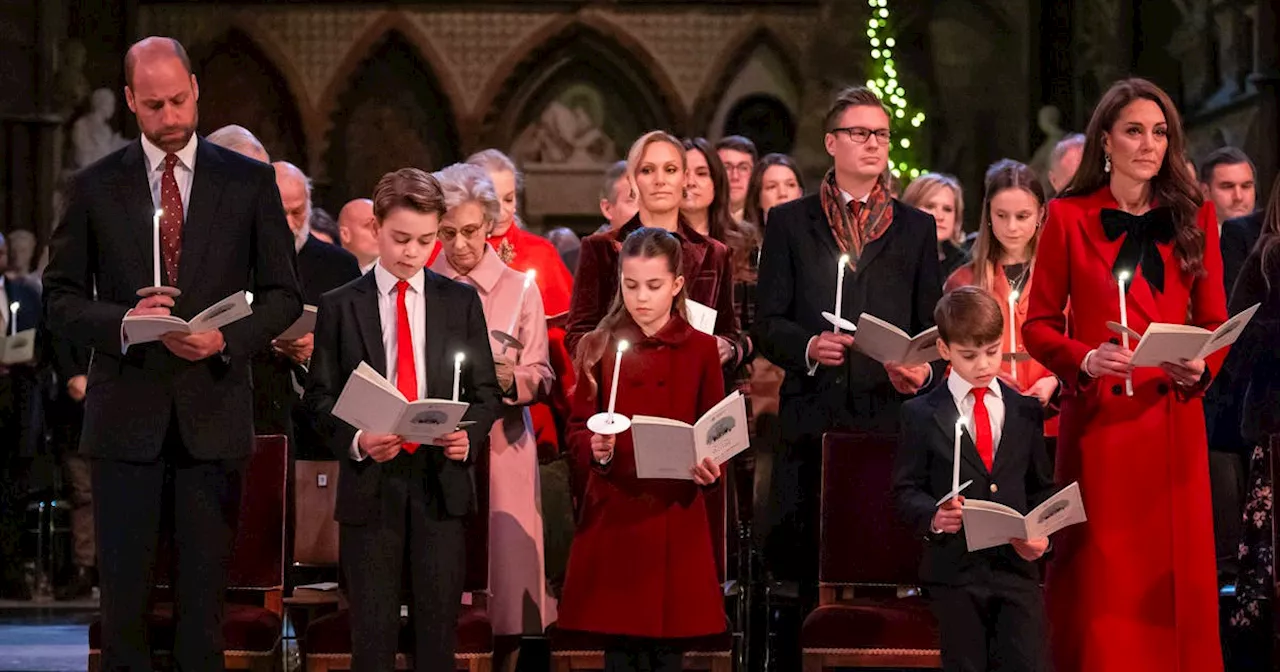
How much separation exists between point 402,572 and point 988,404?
4.79ft

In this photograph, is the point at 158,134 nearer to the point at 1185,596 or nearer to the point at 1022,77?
the point at 1185,596

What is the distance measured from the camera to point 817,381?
4.88 metres

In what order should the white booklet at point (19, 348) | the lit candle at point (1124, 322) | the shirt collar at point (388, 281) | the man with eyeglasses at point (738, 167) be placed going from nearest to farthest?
the lit candle at point (1124, 322), the shirt collar at point (388, 281), the man with eyeglasses at point (738, 167), the white booklet at point (19, 348)

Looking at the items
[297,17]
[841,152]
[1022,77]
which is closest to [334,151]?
[297,17]

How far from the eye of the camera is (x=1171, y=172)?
14.1ft

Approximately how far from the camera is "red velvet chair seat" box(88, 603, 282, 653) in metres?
4.32

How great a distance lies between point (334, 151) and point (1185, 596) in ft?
31.3

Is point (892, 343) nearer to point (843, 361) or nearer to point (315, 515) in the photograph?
point (843, 361)

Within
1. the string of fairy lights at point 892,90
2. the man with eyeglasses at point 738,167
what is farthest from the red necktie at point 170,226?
the string of fairy lights at point 892,90

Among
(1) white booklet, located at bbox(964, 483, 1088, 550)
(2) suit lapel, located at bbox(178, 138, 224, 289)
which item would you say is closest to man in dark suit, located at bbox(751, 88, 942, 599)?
(1) white booklet, located at bbox(964, 483, 1088, 550)

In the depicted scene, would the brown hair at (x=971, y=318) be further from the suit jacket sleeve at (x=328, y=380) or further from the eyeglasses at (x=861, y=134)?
the suit jacket sleeve at (x=328, y=380)

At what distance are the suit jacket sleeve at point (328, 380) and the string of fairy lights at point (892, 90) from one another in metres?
7.45

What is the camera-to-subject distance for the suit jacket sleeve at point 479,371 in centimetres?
424

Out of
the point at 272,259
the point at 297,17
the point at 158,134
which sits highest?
the point at 297,17
